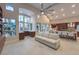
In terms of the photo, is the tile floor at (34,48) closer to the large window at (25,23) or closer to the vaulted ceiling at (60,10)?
the large window at (25,23)

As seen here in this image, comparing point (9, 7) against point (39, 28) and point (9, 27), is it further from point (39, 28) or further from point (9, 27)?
point (39, 28)

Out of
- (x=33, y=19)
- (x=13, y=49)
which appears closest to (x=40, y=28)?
(x=33, y=19)

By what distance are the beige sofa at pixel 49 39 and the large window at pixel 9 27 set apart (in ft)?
2.22

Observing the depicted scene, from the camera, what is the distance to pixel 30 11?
9.09 ft

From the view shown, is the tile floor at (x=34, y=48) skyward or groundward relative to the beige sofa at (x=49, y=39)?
groundward

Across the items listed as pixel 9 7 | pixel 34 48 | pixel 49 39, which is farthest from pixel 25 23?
pixel 49 39

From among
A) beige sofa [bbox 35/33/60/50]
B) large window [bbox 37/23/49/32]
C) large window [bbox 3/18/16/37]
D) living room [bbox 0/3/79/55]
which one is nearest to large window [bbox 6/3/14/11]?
living room [bbox 0/3/79/55]

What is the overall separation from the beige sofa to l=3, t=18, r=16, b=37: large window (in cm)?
68

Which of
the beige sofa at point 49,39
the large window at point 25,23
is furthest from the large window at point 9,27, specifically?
the beige sofa at point 49,39

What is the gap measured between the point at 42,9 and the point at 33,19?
0.38 metres

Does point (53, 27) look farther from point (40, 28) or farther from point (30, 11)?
point (30, 11)

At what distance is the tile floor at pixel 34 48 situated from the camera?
2.65 metres

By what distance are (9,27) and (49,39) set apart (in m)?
1.19

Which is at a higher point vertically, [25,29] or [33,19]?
[33,19]
